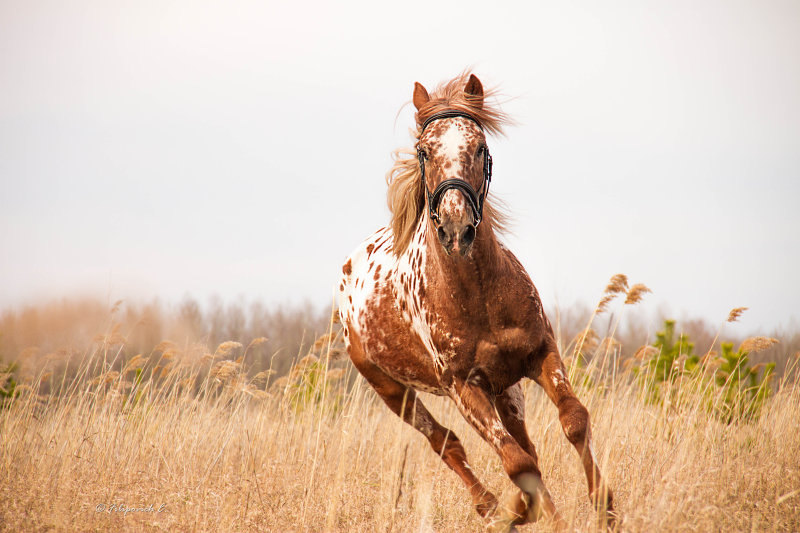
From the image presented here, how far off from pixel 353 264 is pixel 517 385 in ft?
7.47

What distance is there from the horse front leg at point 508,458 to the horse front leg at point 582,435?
26 centimetres

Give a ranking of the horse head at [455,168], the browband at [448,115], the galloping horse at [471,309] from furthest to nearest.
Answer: the browband at [448,115] < the galloping horse at [471,309] < the horse head at [455,168]

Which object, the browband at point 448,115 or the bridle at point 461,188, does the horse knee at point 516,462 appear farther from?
the browband at point 448,115

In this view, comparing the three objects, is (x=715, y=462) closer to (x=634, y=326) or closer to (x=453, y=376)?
(x=453, y=376)

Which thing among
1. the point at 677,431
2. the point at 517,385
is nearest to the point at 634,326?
the point at 677,431

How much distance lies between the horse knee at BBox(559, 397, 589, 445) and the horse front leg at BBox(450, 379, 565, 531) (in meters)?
0.27

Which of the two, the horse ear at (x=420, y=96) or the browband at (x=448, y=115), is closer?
the browband at (x=448, y=115)

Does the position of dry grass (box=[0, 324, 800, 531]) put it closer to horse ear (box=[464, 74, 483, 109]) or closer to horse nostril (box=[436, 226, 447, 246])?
horse nostril (box=[436, 226, 447, 246])

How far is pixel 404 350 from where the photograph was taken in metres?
4.98

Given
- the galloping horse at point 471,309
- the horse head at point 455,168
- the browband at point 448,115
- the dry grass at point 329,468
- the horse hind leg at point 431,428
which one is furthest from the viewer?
the horse hind leg at point 431,428

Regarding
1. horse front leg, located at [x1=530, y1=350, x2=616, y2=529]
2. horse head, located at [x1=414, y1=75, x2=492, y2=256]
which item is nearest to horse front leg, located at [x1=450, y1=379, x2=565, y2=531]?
horse front leg, located at [x1=530, y1=350, x2=616, y2=529]

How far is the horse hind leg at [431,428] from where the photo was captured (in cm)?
439

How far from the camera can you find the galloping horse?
11.5 ft

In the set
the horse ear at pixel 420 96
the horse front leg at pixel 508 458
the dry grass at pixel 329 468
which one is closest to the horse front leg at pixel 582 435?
the dry grass at pixel 329 468
